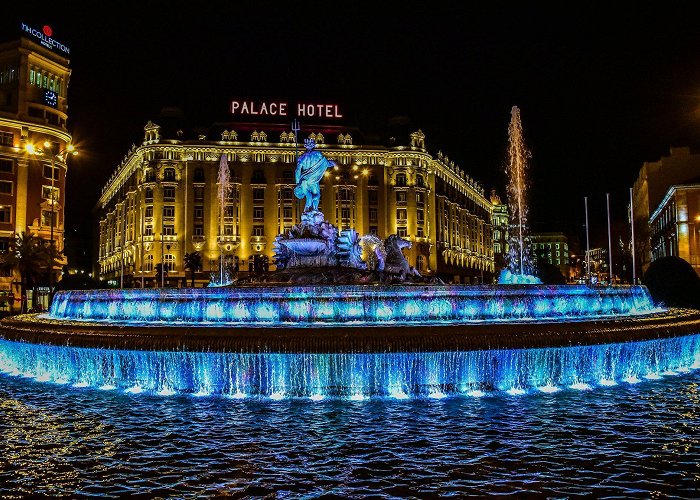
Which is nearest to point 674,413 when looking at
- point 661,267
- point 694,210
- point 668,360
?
point 668,360

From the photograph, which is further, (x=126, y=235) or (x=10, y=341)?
(x=126, y=235)

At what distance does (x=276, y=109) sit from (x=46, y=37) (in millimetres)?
36111

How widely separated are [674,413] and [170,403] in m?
8.99

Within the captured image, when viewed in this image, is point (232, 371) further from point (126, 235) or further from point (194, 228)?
point (126, 235)

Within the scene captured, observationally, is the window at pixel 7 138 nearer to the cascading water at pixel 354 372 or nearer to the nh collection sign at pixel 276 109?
the nh collection sign at pixel 276 109

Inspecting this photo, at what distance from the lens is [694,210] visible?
6775 cm

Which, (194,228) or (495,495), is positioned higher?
(194,228)

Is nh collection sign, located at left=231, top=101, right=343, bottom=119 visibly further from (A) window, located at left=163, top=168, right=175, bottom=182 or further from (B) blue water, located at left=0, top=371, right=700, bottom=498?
(B) blue water, located at left=0, top=371, right=700, bottom=498

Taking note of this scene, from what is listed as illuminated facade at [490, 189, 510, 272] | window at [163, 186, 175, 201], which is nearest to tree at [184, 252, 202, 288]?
window at [163, 186, 175, 201]

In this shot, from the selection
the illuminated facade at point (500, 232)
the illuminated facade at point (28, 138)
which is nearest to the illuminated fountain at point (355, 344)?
the illuminated facade at point (28, 138)

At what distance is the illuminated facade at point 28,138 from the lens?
68438 millimetres

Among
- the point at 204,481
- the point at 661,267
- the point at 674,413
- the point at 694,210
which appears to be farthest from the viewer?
the point at 694,210

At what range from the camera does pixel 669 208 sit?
7531 cm

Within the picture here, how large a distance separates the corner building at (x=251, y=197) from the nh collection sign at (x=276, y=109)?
7.44 feet
